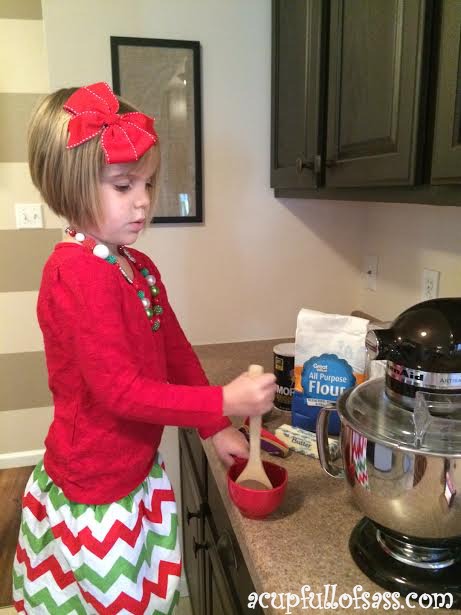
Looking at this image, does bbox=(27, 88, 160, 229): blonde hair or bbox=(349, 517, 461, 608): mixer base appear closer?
bbox=(349, 517, 461, 608): mixer base

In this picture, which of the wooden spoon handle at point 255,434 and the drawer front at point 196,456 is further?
the drawer front at point 196,456

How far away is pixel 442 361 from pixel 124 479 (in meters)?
0.56

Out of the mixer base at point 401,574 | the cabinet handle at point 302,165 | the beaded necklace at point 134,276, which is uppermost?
the cabinet handle at point 302,165

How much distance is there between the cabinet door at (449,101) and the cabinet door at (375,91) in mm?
38

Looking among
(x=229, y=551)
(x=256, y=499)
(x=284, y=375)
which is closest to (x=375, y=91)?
(x=284, y=375)

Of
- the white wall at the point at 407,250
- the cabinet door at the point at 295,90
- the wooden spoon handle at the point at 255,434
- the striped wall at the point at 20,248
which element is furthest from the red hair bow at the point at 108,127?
the striped wall at the point at 20,248

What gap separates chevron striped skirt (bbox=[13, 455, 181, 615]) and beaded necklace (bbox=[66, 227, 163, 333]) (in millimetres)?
291

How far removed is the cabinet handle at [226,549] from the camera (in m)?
0.90

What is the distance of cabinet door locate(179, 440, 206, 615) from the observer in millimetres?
1254

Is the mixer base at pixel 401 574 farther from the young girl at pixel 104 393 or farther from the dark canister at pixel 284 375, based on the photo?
the dark canister at pixel 284 375

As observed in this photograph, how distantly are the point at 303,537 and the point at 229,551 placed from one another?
0.76 ft

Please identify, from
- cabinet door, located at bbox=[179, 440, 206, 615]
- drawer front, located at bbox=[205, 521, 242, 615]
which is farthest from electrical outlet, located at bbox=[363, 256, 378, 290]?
drawer front, located at bbox=[205, 521, 242, 615]

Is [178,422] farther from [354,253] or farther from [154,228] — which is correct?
[354,253]

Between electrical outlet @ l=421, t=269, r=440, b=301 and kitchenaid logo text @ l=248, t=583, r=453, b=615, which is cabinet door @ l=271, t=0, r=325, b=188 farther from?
kitchenaid logo text @ l=248, t=583, r=453, b=615
